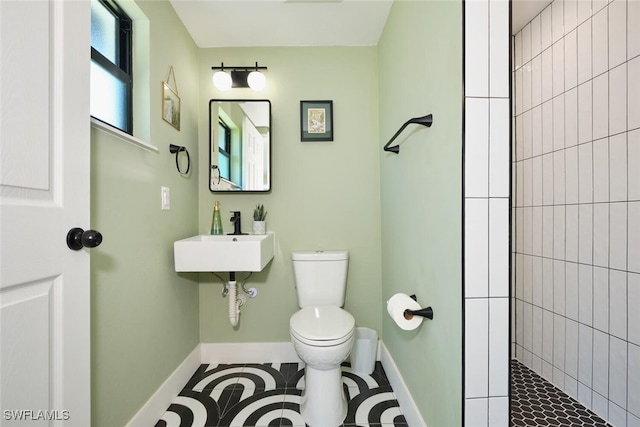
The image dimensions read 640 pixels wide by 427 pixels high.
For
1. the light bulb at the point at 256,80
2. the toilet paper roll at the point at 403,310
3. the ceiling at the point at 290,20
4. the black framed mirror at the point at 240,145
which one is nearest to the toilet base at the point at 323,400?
the toilet paper roll at the point at 403,310

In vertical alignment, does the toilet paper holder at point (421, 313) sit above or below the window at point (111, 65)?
below

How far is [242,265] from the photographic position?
4.84 feet

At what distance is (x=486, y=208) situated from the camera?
0.87 m

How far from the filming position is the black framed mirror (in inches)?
75.3

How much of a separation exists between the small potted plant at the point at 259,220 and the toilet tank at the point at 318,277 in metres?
0.28

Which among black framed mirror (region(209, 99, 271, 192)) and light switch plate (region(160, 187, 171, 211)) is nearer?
light switch plate (region(160, 187, 171, 211))

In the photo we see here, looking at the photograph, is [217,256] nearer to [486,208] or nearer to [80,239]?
[80,239]

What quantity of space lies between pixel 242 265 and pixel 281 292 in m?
0.57

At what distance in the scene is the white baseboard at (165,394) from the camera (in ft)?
4.10

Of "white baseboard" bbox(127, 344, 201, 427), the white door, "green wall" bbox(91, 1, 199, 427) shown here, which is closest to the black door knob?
the white door

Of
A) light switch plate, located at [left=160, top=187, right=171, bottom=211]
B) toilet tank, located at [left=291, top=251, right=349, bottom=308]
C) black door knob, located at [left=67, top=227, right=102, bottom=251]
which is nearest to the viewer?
black door knob, located at [left=67, top=227, right=102, bottom=251]

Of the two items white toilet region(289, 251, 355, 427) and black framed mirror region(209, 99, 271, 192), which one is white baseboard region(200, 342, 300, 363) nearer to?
white toilet region(289, 251, 355, 427)

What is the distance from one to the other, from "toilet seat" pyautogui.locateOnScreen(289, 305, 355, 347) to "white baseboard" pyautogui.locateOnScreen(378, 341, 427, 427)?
0.41m

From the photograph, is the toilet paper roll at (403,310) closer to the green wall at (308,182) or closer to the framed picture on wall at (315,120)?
the green wall at (308,182)
